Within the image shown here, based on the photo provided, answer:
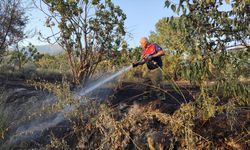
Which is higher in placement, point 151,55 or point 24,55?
point 24,55

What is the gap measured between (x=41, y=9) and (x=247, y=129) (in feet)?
29.5

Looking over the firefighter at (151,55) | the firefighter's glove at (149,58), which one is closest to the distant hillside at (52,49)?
the firefighter at (151,55)

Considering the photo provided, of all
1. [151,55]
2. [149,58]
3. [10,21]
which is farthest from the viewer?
[10,21]

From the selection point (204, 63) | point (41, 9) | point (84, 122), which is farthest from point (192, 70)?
point (41, 9)

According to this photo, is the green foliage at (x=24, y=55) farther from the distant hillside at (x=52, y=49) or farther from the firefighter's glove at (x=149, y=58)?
the firefighter's glove at (x=149, y=58)

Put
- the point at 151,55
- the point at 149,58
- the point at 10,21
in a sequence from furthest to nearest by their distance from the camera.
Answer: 1. the point at 10,21
2. the point at 151,55
3. the point at 149,58

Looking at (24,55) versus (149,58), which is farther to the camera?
(24,55)

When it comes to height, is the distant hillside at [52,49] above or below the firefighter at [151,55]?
above

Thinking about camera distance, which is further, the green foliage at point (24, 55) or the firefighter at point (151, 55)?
the green foliage at point (24, 55)

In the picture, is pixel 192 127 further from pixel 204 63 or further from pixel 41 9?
pixel 41 9

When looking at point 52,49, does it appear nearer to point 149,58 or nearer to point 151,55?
point 151,55

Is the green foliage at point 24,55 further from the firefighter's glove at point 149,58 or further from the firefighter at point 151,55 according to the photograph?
the firefighter's glove at point 149,58

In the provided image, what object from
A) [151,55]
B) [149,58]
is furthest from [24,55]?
[149,58]

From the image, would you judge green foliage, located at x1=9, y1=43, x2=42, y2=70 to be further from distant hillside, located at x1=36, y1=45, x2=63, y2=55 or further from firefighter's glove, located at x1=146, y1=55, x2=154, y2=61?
firefighter's glove, located at x1=146, y1=55, x2=154, y2=61
